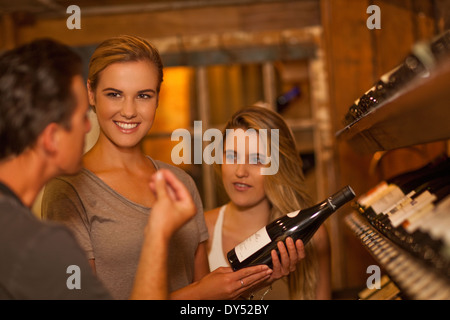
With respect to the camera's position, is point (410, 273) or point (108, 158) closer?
point (410, 273)

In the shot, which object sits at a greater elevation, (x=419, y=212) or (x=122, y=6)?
(x=122, y=6)

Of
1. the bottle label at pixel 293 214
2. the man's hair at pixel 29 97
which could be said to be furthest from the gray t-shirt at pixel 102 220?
the bottle label at pixel 293 214

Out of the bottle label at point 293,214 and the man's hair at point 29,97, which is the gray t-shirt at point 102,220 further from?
the bottle label at point 293,214

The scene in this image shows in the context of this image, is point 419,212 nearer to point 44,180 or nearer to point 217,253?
point 44,180

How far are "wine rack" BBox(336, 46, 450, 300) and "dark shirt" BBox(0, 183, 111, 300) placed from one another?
567 millimetres

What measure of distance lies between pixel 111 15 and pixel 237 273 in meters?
2.33

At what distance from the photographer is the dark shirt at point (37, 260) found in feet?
2.48

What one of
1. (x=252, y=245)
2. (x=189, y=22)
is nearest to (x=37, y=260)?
(x=252, y=245)

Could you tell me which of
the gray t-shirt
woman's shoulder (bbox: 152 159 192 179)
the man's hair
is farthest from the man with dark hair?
woman's shoulder (bbox: 152 159 192 179)

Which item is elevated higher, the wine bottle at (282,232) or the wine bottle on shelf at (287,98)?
the wine bottle on shelf at (287,98)

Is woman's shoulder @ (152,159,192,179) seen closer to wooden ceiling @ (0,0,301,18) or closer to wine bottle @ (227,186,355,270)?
wine bottle @ (227,186,355,270)

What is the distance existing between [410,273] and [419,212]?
0.75 feet

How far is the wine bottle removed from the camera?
4.35ft

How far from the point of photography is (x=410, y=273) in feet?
2.54
